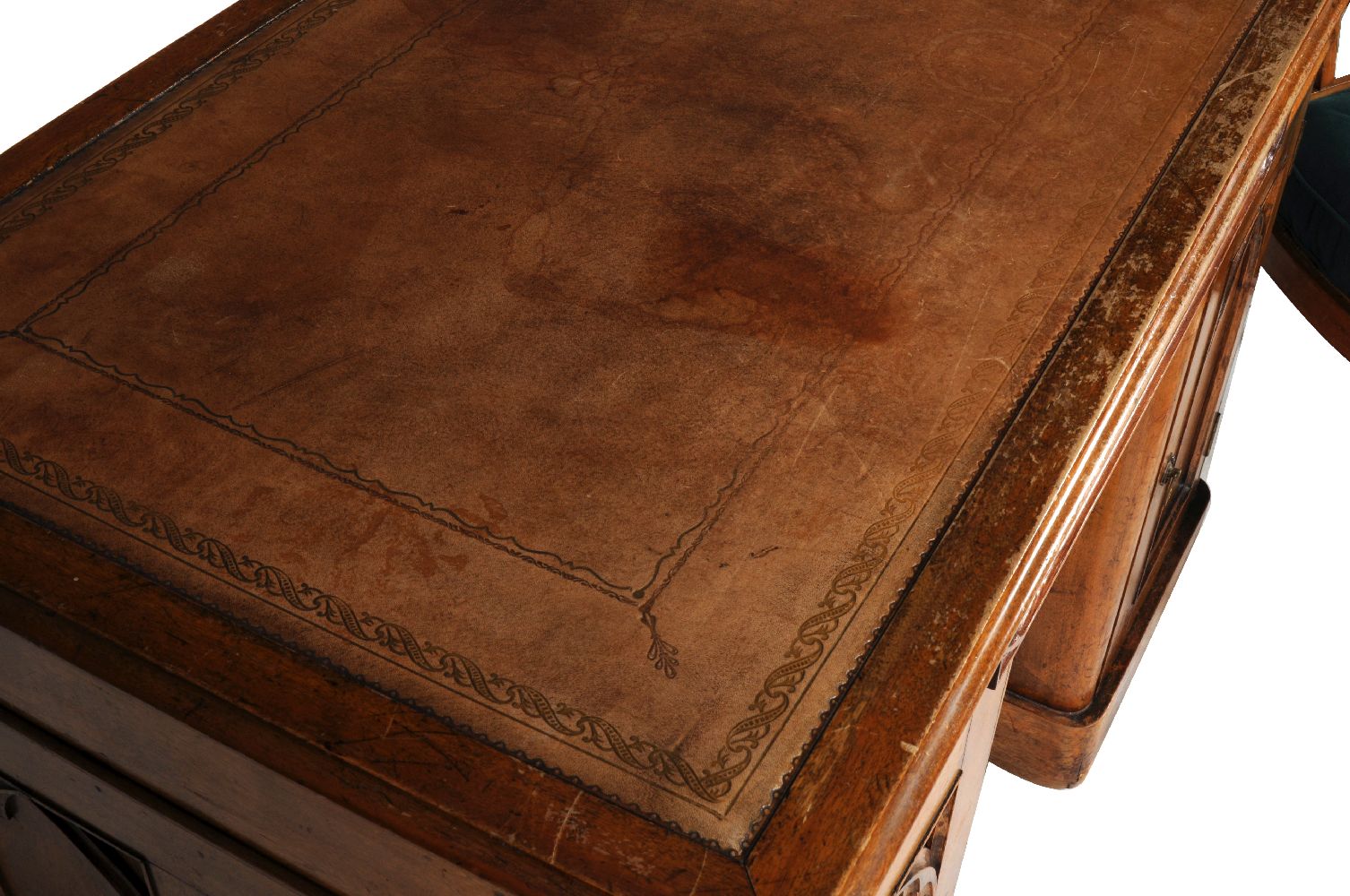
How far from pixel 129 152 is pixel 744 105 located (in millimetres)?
759

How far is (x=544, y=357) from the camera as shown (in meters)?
1.44

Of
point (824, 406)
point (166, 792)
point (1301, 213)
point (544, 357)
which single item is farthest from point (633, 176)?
point (1301, 213)

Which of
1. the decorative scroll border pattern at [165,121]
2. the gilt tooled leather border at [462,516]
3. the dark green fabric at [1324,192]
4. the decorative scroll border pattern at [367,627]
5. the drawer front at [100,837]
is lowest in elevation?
the drawer front at [100,837]

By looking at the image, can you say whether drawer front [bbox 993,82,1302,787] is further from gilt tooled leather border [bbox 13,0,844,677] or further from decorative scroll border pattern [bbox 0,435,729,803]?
decorative scroll border pattern [bbox 0,435,729,803]

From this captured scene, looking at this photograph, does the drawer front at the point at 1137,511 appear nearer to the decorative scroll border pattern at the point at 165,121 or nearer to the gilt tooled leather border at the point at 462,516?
the gilt tooled leather border at the point at 462,516

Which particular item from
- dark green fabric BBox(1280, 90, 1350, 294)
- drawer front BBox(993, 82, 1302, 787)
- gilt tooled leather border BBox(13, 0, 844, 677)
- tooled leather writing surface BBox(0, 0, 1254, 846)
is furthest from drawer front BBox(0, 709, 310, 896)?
dark green fabric BBox(1280, 90, 1350, 294)

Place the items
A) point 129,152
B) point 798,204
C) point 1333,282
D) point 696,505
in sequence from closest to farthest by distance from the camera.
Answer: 1. point 696,505
2. point 798,204
3. point 129,152
4. point 1333,282

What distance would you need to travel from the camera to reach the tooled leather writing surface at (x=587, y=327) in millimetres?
1181

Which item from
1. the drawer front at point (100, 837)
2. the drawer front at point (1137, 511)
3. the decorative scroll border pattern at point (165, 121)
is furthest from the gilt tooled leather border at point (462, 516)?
the drawer front at point (1137, 511)

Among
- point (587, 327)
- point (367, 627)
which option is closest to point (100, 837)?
point (367, 627)

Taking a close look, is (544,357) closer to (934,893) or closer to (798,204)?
(798,204)

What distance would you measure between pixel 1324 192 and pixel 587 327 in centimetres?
132

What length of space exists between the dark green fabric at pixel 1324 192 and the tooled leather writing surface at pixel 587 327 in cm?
40

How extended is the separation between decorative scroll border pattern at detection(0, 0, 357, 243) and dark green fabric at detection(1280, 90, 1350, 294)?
1.46 meters
